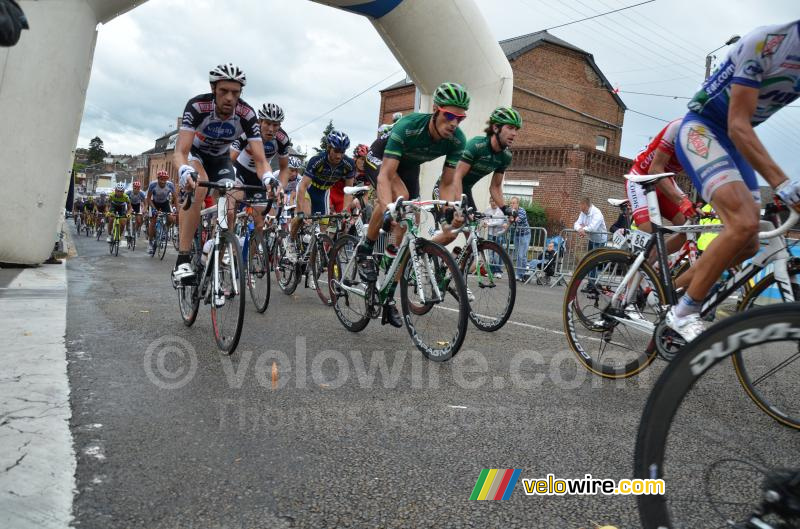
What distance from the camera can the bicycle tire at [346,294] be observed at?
16.4 ft

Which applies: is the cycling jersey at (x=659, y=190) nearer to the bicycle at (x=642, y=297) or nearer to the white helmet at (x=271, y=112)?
the bicycle at (x=642, y=297)

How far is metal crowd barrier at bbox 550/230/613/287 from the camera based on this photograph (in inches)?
516

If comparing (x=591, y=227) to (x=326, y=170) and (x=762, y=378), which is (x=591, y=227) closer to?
(x=326, y=170)

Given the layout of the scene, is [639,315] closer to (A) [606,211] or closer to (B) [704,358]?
(B) [704,358]

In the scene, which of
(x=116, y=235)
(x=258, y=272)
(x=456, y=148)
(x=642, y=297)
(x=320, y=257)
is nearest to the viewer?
(x=642, y=297)

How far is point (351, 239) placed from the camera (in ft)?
18.0

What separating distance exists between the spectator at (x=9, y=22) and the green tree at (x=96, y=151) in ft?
616

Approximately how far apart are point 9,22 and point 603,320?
11.7ft

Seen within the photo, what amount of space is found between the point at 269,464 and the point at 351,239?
3.35 m

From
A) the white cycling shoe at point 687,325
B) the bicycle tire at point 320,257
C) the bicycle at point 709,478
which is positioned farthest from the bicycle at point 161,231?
the bicycle at point 709,478

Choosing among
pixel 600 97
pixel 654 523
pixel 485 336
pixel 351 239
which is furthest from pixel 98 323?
pixel 600 97

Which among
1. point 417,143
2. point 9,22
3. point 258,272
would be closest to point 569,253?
point 258,272

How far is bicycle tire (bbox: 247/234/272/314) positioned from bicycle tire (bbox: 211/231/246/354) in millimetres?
1280

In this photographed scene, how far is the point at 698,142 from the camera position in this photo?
3.46m
